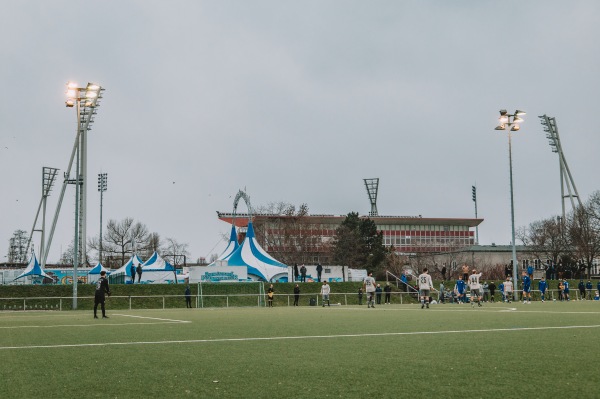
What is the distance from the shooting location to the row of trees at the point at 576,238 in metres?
67.4

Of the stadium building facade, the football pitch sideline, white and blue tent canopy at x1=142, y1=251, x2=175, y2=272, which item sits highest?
the stadium building facade

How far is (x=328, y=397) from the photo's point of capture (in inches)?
232

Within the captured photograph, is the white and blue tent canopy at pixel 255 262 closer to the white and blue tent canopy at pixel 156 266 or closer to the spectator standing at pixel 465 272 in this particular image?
the white and blue tent canopy at pixel 156 266

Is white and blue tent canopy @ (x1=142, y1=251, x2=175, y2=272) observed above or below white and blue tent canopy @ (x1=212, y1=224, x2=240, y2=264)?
below

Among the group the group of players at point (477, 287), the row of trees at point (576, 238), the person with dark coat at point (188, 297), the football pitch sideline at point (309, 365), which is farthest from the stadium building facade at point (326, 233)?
the football pitch sideline at point (309, 365)

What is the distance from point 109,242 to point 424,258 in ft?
159

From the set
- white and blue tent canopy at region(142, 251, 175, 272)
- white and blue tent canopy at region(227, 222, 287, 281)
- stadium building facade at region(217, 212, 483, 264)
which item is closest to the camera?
white and blue tent canopy at region(227, 222, 287, 281)

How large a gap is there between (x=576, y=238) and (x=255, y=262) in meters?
35.6

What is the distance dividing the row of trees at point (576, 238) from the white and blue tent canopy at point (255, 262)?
29279mm

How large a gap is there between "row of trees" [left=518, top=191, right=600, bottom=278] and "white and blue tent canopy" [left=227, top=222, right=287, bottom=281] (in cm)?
2928

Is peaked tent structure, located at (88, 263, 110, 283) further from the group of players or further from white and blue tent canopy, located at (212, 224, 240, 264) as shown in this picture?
the group of players

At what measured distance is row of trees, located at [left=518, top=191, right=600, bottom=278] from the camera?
67.4 meters

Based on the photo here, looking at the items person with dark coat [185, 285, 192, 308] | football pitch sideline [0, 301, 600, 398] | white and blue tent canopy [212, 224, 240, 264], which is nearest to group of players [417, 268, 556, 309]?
person with dark coat [185, 285, 192, 308]

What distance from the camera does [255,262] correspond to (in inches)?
2183
